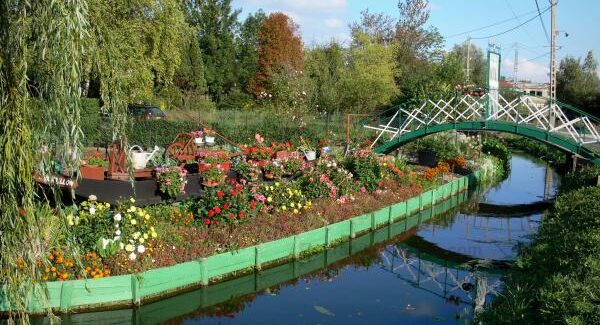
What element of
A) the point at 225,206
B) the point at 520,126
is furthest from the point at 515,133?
the point at 225,206

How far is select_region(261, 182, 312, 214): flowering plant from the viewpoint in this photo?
12070mm

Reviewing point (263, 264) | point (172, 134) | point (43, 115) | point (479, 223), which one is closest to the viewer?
point (43, 115)

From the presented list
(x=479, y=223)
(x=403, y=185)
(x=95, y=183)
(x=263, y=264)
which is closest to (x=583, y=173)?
(x=479, y=223)

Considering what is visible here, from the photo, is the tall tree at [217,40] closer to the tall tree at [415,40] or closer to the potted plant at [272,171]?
the tall tree at [415,40]

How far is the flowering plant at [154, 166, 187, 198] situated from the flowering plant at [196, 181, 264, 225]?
0.54 meters

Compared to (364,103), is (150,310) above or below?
below

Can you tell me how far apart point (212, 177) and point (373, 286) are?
3.92 meters

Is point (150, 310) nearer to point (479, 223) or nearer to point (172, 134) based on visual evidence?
point (479, 223)

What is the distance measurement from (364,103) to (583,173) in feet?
53.4

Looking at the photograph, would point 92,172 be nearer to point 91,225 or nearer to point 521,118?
point 91,225

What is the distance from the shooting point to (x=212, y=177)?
1189 centimetres

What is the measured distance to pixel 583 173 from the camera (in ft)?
58.3

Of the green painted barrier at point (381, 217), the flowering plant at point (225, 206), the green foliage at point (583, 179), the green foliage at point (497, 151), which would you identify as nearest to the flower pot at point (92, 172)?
the flowering plant at point (225, 206)

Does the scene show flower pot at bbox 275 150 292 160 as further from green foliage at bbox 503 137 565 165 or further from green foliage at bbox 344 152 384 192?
green foliage at bbox 503 137 565 165
